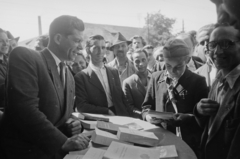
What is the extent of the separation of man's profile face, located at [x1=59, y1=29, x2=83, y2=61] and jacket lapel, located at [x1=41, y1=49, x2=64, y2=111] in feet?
0.52

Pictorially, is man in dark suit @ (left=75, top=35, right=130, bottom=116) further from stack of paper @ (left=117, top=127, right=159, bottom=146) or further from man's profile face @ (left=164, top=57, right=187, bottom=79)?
stack of paper @ (left=117, top=127, right=159, bottom=146)

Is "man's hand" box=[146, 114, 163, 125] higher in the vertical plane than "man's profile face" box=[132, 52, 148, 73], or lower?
lower

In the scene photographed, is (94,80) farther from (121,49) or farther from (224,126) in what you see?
(224,126)

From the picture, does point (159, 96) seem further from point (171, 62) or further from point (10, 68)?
point (10, 68)

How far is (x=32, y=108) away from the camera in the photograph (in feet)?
4.36

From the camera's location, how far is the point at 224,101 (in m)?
1.38

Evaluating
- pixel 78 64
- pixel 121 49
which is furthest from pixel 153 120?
pixel 78 64

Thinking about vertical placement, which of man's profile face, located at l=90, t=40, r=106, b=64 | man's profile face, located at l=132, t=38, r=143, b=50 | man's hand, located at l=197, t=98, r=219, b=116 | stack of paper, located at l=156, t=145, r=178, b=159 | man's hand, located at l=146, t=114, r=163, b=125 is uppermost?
man's profile face, located at l=132, t=38, r=143, b=50

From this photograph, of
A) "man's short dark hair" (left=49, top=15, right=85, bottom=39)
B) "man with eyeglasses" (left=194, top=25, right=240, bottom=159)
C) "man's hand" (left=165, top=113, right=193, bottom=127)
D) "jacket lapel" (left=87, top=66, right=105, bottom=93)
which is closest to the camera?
"man with eyeglasses" (left=194, top=25, right=240, bottom=159)

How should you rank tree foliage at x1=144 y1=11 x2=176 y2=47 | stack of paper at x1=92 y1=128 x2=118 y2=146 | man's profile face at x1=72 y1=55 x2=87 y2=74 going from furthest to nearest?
man's profile face at x1=72 y1=55 x2=87 y2=74, tree foliage at x1=144 y1=11 x2=176 y2=47, stack of paper at x1=92 y1=128 x2=118 y2=146

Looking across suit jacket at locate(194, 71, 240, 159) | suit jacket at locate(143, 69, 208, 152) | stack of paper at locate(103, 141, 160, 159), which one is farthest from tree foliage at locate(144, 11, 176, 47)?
stack of paper at locate(103, 141, 160, 159)

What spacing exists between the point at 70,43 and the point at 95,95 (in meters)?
1.24

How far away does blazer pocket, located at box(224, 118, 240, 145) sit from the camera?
4.06 feet

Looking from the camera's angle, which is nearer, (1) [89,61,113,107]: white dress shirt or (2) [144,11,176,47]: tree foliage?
Answer: (1) [89,61,113,107]: white dress shirt
